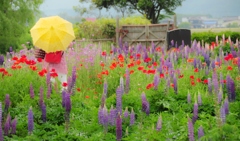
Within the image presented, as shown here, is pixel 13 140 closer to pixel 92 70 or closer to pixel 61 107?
pixel 61 107

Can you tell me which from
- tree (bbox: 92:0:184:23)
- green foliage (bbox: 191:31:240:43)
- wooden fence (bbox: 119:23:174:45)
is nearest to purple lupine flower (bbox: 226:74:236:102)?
wooden fence (bbox: 119:23:174:45)

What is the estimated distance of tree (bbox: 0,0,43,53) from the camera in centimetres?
2147

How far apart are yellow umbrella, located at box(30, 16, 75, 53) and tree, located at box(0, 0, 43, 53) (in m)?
13.7

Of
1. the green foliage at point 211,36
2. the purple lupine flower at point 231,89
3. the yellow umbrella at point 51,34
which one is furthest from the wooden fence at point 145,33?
the purple lupine flower at point 231,89

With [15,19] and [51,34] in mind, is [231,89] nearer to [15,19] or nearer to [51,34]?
[51,34]

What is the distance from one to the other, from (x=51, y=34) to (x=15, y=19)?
1518cm

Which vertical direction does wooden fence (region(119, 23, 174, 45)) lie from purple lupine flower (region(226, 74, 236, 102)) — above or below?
above

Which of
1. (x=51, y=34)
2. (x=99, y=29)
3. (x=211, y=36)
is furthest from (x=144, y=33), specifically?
(x=51, y=34)

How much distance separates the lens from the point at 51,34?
796cm

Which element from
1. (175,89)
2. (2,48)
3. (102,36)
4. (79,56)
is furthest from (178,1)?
(175,89)

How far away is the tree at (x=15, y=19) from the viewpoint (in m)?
21.5

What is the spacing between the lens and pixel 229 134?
3.84 metres

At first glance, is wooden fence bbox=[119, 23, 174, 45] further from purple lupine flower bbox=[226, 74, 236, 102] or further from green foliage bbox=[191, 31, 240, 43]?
purple lupine flower bbox=[226, 74, 236, 102]

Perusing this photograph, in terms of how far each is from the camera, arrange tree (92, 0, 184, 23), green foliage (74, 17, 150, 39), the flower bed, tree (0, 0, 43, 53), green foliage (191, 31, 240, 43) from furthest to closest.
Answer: tree (92, 0, 184, 23) < green foliage (191, 31, 240, 43) < green foliage (74, 17, 150, 39) < tree (0, 0, 43, 53) < the flower bed
